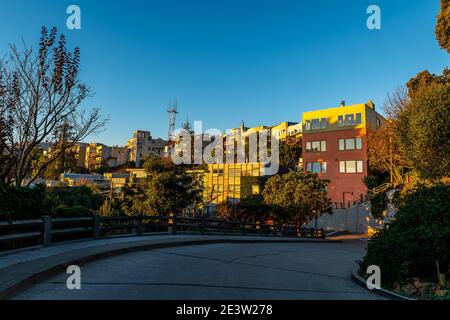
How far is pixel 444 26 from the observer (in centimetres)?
2423

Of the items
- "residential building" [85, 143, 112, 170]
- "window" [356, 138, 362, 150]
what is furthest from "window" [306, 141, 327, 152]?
"residential building" [85, 143, 112, 170]

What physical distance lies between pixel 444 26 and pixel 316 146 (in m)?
31.0

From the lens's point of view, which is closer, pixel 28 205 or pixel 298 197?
pixel 28 205

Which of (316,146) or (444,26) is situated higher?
(444,26)

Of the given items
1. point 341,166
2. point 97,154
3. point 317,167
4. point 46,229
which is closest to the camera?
point 46,229

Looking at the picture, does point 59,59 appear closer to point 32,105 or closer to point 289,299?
point 32,105

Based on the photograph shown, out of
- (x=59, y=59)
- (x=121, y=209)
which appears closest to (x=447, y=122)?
(x=59, y=59)

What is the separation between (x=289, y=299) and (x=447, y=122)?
1682 cm

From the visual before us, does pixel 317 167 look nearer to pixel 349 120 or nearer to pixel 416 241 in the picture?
pixel 349 120

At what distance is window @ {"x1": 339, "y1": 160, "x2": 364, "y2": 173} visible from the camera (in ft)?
162

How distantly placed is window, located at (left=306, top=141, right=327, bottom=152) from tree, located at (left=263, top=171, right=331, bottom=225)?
2044cm

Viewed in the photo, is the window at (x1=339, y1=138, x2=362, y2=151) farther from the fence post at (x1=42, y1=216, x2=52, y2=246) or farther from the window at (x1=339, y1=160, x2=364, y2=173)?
the fence post at (x1=42, y1=216, x2=52, y2=246)

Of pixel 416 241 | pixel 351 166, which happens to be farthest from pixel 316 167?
pixel 416 241
